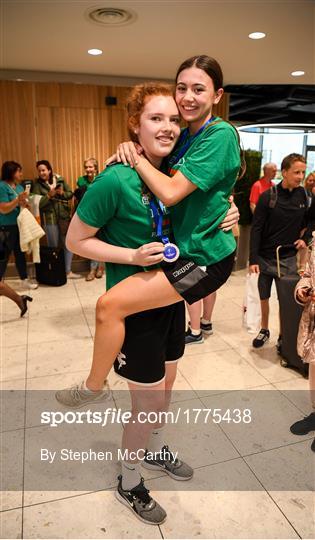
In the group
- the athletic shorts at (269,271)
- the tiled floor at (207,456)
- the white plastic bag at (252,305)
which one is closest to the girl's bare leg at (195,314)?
the tiled floor at (207,456)

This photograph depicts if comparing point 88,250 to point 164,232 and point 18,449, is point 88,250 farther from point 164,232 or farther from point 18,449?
point 18,449

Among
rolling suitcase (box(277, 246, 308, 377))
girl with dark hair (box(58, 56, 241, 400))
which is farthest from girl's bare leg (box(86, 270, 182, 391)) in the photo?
rolling suitcase (box(277, 246, 308, 377))

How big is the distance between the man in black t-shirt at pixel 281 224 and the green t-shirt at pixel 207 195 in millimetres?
1823


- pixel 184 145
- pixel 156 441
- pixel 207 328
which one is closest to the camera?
pixel 184 145

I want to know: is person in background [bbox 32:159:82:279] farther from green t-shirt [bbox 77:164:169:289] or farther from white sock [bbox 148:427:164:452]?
green t-shirt [bbox 77:164:169:289]

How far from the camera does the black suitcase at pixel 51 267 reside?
17.3 feet

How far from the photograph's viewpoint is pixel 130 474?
5.76ft

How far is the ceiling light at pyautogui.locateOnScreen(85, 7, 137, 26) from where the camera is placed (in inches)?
135

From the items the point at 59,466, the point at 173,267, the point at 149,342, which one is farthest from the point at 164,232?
the point at 59,466

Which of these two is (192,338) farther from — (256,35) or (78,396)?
(256,35)

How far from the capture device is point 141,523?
5.65 feet

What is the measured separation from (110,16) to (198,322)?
114 inches

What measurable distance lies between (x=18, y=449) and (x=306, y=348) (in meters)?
1.70

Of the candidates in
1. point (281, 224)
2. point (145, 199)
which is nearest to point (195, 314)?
point (281, 224)
